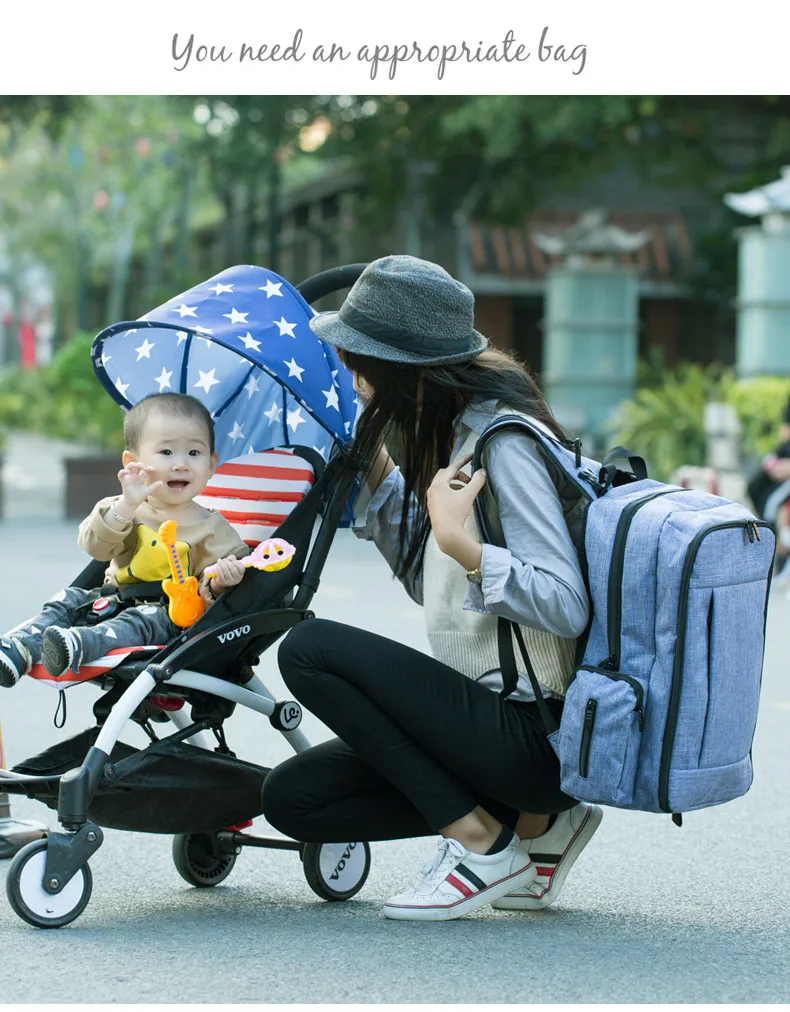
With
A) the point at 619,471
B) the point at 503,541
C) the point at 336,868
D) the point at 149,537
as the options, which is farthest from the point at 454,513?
→ the point at 336,868

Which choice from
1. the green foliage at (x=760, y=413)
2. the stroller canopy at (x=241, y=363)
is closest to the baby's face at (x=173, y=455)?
the stroller canopy at (x=241, y=363)

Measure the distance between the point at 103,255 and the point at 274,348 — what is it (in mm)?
41056

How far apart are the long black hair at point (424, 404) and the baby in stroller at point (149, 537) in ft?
1.34

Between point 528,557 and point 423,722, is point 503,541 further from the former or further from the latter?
point 423,722

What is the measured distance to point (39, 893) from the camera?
349cm

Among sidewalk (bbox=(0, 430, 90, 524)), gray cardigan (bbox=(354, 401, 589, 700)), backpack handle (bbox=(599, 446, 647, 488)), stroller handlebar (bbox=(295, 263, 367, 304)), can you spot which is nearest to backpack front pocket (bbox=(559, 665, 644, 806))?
gray cardigan (bbox=(354, 401, 589, 700))

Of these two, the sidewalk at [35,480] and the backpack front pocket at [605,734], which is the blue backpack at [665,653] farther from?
the sidewalk at [35,480]

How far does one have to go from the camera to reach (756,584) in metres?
3.44

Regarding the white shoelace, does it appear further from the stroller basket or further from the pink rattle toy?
the pink rattle toy

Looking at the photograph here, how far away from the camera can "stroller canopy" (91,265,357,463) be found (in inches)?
152

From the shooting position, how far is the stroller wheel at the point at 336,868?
3.86m

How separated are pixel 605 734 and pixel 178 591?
105 centimetres

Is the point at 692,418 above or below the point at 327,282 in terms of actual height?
below
